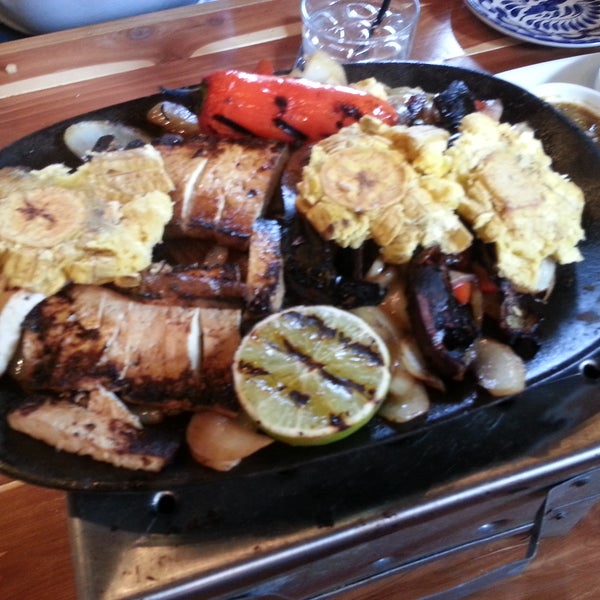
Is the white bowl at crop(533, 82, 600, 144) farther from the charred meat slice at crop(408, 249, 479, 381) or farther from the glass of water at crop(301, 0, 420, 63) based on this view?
the charred meat slice at crop(408, 249, 479, 381)

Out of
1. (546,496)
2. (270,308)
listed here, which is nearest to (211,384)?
(270,308)

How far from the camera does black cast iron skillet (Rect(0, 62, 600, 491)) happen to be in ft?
4.68

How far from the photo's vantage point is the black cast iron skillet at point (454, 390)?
4.68 ft

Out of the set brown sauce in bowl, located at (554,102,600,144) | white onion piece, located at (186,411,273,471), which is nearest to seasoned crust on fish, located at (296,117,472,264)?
white onion piece, located at (186,411,273,471)

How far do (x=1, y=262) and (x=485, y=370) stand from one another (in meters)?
1.29

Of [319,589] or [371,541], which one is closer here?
[371,541]

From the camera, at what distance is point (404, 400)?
60.4 inches

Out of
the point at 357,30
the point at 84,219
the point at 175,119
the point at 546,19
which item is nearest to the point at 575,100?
the point at 546,19

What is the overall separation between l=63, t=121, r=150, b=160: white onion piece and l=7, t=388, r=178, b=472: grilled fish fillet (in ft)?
2.98

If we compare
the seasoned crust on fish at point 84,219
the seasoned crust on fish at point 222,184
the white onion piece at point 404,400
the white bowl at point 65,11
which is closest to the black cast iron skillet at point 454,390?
the white onion piece at point 404,400

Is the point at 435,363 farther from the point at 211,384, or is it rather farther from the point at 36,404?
the point at 36,404

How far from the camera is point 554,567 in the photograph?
2.06 m

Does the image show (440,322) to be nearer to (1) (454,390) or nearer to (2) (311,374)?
(1) (454,390)

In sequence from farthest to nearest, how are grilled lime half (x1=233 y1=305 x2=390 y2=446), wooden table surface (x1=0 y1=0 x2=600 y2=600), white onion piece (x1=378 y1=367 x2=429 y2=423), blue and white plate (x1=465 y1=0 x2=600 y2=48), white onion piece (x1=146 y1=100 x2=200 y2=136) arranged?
blue and white plate (x1=465 y1=0 x2=600 y2=48), wooden table surface (x1=0 y1=0 x2=600 y2=600), white onion piece (x1=146 y1=100 x2=200 y2=136), white onion piece (x1=378 y1=367 x2=429 y2=423), grilled lime half (x1=233 y1=305 x2=390 y2=446)
